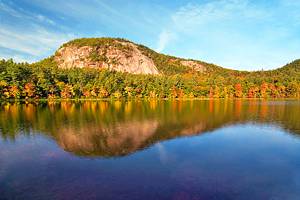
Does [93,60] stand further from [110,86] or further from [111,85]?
[110,86]

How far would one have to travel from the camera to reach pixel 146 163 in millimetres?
18609

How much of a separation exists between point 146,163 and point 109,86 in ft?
298

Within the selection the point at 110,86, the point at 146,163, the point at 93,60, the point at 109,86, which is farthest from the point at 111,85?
the point at 146,163

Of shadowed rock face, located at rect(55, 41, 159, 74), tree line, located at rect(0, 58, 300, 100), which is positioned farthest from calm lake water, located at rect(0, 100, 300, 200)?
shadowed rock face, located at rect(55, 41, 159, 74)

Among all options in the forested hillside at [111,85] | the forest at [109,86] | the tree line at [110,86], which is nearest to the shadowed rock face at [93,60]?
the forest at [109,86]

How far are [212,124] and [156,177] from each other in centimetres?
2331

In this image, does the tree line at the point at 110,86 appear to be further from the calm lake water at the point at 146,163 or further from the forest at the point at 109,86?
the calm lake water at the point at 146,163

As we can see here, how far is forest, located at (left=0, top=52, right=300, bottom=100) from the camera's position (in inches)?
3342

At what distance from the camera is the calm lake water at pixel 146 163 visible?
13.8m

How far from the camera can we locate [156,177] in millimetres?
15820

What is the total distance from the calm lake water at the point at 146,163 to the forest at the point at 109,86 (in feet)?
199

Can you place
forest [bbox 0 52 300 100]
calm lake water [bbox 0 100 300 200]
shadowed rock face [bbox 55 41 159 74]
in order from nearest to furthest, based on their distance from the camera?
calm lake water [bbox 0 100 300 200] → forest [bbox 0 52 300 100] → shadowed rock face [bbox 55 41 159 74]

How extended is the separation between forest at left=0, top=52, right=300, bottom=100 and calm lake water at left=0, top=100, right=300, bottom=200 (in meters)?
60.6

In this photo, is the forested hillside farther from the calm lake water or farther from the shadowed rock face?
the shadowed rock face
